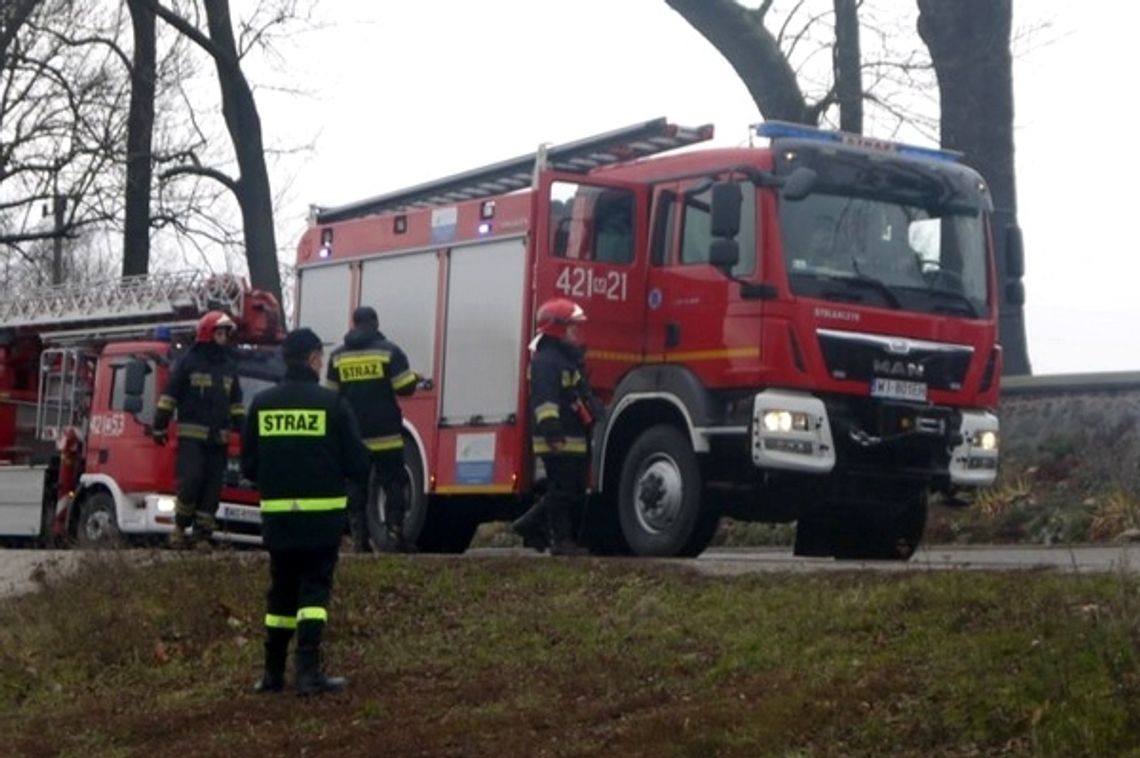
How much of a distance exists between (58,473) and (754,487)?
10.4 meters

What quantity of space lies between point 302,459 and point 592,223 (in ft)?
17.5

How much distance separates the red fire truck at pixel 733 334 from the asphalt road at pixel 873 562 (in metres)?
0.58

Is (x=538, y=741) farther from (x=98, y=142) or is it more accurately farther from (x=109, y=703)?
(x=98, y=142)

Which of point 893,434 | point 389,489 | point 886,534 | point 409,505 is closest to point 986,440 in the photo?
point 893,434

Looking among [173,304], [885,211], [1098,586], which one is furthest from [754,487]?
[173,304]

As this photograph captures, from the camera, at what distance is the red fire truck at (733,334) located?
14594mm

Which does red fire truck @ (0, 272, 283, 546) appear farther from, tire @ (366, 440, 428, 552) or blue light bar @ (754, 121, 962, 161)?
blue light bar @ (754, 121, 962, 161)

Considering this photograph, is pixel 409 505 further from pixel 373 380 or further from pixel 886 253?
pixel 886 253

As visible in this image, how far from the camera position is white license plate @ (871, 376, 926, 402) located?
583 inches

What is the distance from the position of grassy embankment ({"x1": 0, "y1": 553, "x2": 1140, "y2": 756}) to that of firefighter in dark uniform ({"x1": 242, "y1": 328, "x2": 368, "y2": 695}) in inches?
11.1

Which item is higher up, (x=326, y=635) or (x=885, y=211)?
(x=885, y=211)

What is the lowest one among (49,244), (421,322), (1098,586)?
(1098,586)

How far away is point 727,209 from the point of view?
14.4 metres

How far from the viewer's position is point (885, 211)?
1511cm
